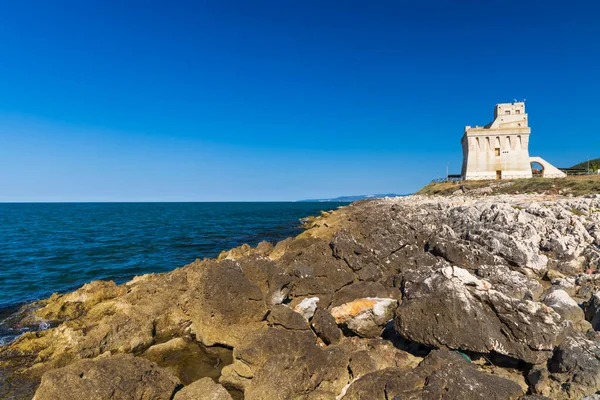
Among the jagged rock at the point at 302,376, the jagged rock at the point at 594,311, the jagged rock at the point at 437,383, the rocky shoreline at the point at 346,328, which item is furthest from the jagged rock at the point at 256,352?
the jagged rock at the point at 594,311

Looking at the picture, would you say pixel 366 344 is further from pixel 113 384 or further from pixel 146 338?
pixel 146 338

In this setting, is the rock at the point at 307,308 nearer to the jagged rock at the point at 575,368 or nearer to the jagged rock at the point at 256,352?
the jagged rock at the point at 256,352

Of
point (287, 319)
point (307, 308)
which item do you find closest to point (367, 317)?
point (307, 308)

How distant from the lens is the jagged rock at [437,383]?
5.48 m

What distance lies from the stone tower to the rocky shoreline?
145 feet

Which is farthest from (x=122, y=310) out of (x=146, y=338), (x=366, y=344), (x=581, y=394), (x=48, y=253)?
(x=48, y=253)

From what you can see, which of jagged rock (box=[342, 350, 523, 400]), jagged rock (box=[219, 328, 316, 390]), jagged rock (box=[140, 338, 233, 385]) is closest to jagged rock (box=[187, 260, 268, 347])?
jagged rock (box=[140, 338, 233, 385])

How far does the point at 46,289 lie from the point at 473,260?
20976 millimetres

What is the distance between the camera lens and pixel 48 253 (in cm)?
2695

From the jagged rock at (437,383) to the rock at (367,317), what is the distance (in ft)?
6.74

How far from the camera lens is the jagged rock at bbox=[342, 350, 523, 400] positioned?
18.0 ft

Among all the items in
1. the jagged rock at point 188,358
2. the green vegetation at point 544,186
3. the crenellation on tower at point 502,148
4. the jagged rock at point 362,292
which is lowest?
the jagged rock at point 188,358

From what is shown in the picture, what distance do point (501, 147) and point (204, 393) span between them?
6133 cm

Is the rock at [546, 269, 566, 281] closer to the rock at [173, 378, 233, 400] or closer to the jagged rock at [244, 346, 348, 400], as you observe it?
the jagged rock at [244, 346, 348, 400]
